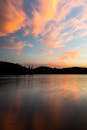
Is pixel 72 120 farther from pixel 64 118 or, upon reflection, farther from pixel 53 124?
pixel 53 124

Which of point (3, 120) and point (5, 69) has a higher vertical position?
point (5, 69)

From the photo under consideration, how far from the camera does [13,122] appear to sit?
11172 millimetres

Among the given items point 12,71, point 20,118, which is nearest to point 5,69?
point 12,71

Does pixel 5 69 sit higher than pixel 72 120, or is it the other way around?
pixel 5 69

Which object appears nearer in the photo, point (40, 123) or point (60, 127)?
point (60, 127)

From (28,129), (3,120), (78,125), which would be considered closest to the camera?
(28,129)

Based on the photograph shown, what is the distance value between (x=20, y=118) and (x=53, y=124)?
2283 millimetres

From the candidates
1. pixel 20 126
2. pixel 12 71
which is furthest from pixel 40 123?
pixel 12 71

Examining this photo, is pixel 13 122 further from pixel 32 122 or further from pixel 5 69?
pixel 5 69

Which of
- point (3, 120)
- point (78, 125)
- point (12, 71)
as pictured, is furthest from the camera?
point (12, 71)

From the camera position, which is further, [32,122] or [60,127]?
[32,122]

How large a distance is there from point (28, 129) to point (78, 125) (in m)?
2.75

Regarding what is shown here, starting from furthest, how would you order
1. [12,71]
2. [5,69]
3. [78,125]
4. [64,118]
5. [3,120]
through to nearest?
[12,71] → [5,69] → [64,118] → [3,120] → [78,125]

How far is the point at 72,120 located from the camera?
39.2ft
